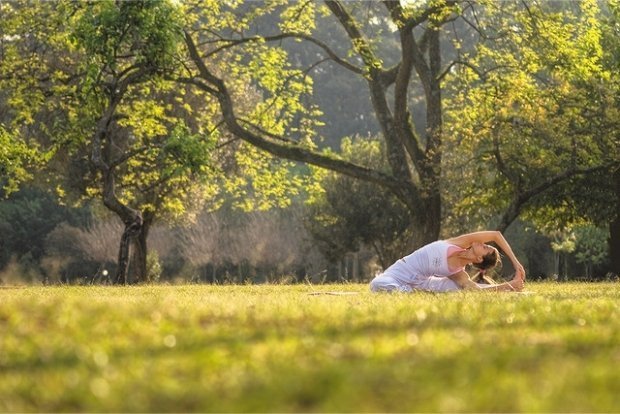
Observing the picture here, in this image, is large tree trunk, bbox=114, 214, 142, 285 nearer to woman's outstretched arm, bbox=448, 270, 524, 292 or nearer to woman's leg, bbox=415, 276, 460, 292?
woman's leg, bbox=415, 276, 460, 292

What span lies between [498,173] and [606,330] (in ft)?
86.5

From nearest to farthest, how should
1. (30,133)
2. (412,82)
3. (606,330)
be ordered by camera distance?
(606,330), (30,133), (412,82)

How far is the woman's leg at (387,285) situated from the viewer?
741 inches

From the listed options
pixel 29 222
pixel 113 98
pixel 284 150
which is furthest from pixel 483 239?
pixel 29 222

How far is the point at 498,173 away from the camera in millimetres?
35125

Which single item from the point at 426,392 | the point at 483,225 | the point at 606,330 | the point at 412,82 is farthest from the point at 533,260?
the point at 426,392

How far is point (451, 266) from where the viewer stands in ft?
61.8

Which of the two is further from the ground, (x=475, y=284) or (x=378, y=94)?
(x=378, y=94)

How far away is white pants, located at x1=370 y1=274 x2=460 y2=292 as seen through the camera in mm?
18641

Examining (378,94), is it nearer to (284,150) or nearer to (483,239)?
(284,150)

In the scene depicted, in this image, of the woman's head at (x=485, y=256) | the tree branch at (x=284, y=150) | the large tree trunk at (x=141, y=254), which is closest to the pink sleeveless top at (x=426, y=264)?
the woman's head at (x=485, y=256)

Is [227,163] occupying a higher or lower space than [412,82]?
lower

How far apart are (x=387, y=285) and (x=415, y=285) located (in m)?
0.54

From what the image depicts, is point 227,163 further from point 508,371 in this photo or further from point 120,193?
point 508,371
